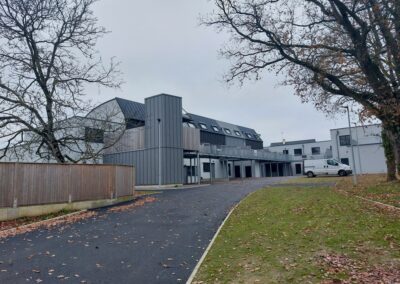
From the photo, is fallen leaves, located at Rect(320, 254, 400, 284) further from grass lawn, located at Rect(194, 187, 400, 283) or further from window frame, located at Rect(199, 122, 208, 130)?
window frame, located at Rect(199, 122, 208, 130)

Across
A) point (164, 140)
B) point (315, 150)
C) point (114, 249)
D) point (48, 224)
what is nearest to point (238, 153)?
point (164, 140)

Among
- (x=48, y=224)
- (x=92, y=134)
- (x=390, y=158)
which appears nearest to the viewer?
(x=48, y=224)

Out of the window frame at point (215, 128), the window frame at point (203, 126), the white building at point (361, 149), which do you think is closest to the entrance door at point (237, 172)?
the window frame at point (215, 128)

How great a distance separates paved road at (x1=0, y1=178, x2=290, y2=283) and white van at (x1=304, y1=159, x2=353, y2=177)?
928 inches

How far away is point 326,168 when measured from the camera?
33.2 m

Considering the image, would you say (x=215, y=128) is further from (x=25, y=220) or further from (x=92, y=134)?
(x=25, y=220)

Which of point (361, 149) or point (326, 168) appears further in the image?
point (361, 149)

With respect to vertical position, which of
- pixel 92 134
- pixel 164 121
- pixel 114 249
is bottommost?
pixel 114 249

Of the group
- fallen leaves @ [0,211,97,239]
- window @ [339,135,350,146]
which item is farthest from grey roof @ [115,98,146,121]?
window @ [339,135,350,146]

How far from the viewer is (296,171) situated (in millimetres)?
56500

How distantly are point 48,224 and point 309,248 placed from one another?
30.4 ft

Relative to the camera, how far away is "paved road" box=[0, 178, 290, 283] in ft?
19.7

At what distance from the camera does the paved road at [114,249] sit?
6004mm

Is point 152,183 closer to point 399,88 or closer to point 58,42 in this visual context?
point 58,42
